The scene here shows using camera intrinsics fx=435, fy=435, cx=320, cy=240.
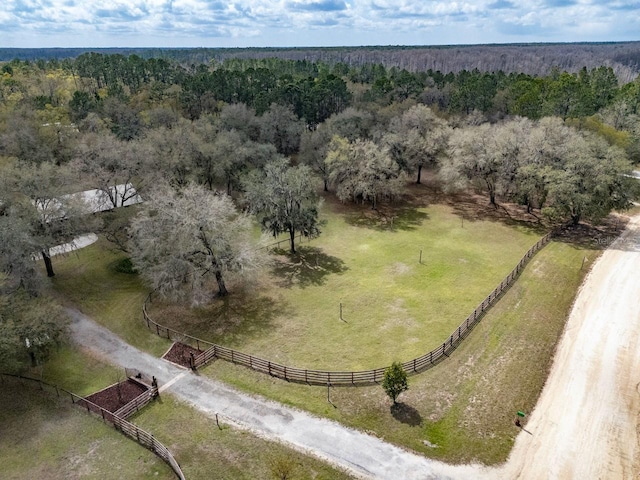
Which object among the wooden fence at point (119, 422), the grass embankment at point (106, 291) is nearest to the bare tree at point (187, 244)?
the grass embankment at point (106, 291)

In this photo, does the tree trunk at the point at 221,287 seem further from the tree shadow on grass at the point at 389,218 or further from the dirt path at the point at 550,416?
the tree shadow on grass at the point at 389,218

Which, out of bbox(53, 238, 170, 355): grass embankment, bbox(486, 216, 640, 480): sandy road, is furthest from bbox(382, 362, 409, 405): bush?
bbox(53, 238, 170, 355): grass embankment

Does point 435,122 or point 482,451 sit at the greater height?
point 435,122

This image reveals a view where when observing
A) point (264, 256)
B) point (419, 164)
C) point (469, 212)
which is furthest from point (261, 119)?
point (264, 256)

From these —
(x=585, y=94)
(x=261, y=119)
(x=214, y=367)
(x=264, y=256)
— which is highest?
(x=585, y=94)

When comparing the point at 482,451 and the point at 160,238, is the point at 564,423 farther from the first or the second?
the point at 160,238

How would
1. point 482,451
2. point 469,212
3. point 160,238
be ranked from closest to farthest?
point 482,451
point 160,238
point 469,212
